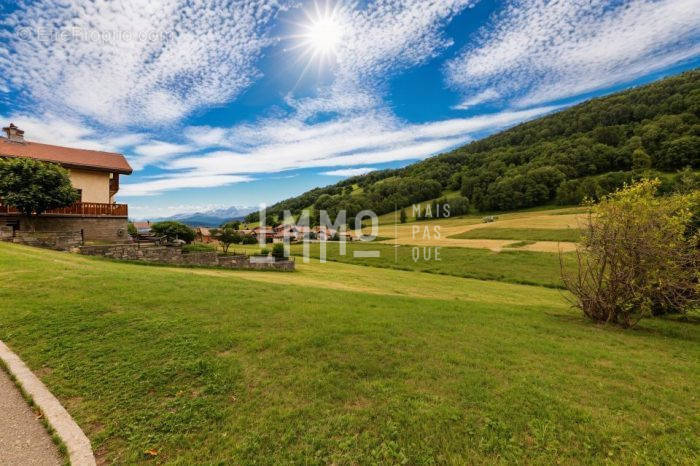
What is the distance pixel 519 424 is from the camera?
4711mm

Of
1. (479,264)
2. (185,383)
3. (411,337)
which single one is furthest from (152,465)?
(479,264)

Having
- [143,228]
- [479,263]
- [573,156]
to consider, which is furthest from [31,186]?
[573,156]

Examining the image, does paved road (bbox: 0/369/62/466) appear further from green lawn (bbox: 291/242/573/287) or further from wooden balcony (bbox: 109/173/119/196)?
green lawn (bbox: 291/242/573/287)

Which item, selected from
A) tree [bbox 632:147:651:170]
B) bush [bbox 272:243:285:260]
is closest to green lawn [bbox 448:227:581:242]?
bush [bbox 272:243:285:260]

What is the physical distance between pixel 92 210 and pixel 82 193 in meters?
3.37

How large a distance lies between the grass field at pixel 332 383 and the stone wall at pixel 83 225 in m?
16.4

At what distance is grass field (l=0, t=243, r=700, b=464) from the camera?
13.8 ft

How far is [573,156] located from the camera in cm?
9894

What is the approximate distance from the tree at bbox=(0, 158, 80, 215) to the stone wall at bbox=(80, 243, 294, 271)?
160 inches

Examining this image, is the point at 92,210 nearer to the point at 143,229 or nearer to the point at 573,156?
the point at 143,229

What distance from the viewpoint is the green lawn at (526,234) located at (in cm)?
4709

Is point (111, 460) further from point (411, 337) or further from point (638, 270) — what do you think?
point (638, 270)

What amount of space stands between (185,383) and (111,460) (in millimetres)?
1612

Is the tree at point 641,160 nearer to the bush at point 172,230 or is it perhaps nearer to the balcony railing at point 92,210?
the bush at point 172,230
